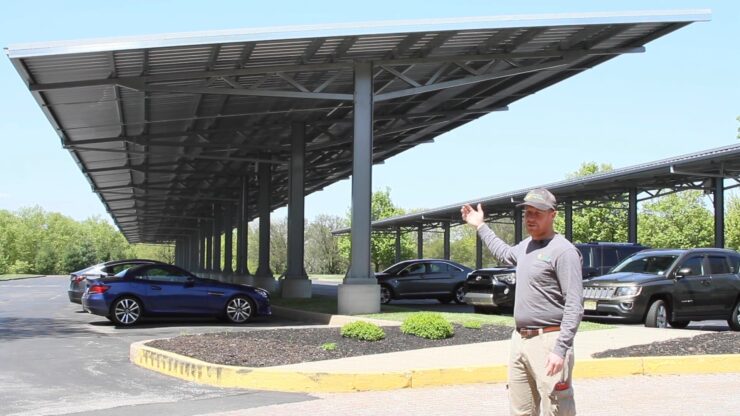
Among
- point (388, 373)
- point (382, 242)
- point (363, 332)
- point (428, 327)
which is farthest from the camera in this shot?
point (382, 242)

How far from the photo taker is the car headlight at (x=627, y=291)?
1577 cm

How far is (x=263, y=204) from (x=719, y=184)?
1813cm

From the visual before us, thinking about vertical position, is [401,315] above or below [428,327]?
below

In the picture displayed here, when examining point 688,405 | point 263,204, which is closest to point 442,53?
point 688,405

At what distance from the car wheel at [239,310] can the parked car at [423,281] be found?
7.77 m

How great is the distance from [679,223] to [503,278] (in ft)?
203

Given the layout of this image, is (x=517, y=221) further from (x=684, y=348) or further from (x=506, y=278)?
(x=684, y=348)

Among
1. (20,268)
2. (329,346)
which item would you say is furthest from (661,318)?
(20,268)

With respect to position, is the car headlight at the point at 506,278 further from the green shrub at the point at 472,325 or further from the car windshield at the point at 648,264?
the green shrub at the point at 472,325

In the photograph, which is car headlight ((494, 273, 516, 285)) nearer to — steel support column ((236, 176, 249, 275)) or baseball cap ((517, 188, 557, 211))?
baseball cap ((517, 188, 557, 211))

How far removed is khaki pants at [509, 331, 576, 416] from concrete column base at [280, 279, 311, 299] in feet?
76.7

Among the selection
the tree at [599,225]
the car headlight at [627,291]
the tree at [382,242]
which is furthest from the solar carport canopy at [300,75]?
the tree at [382,242]

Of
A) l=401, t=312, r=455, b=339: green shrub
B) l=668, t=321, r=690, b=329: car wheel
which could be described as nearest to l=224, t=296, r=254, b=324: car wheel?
l=401, t=312, r=455, b=339: green shrub

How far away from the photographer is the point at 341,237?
4109 inches
